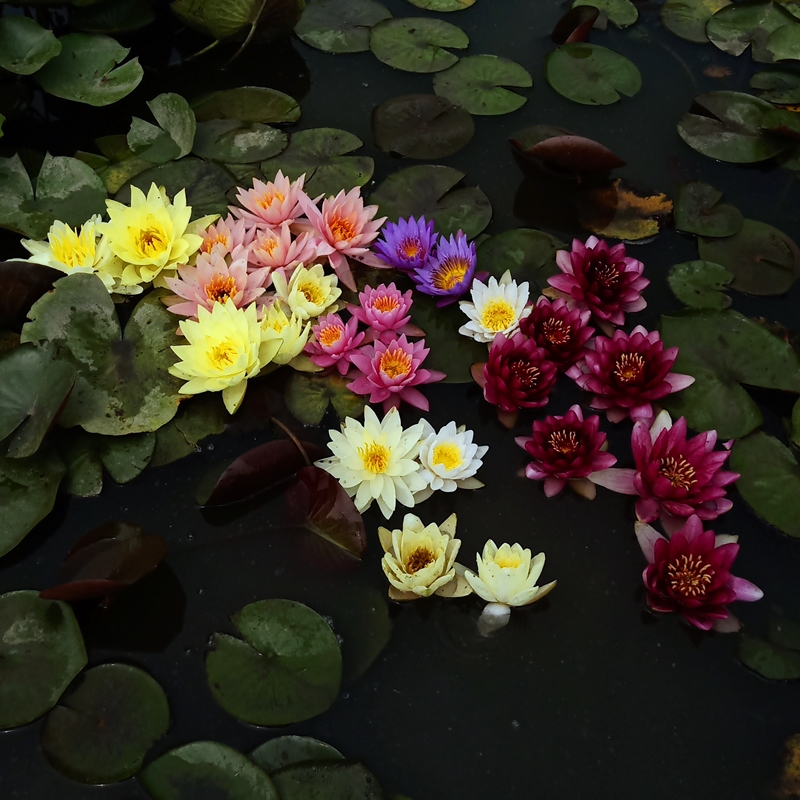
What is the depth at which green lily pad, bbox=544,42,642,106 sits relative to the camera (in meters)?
2.81

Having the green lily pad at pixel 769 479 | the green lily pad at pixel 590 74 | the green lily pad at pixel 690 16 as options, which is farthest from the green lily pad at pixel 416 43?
the green lily pad at pixel 769 479

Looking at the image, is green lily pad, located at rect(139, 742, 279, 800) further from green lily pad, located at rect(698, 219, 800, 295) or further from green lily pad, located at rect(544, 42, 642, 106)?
green lily pad, located at rect(544, 42, 642, 106)

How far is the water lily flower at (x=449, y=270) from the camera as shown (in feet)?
7.10

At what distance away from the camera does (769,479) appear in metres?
1.88

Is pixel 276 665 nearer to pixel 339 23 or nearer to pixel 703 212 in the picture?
pixel 703 212

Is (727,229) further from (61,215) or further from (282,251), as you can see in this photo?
(61,215)

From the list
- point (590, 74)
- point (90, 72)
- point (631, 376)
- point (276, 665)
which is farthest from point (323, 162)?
point (276, 665)

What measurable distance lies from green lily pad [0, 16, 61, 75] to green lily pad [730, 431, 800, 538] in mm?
2670

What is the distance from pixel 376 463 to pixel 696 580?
0.84 m

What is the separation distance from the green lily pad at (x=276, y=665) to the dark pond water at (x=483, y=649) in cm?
4

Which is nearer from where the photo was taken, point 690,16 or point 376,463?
point 376,463

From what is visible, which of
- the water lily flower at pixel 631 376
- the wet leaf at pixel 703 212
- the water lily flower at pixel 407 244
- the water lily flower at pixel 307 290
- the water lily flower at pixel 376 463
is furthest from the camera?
the wet leaf at pixel 703 212

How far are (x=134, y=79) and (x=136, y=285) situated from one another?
919 millimetres

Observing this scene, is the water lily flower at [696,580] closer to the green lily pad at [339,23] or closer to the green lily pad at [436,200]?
the green lily pad at [436,200]
